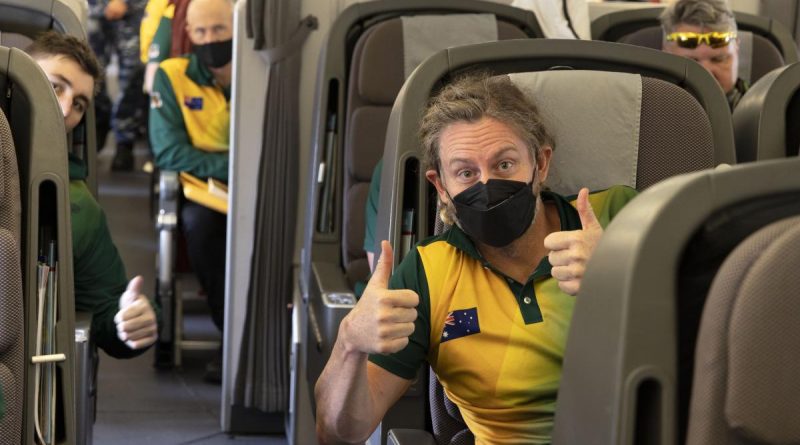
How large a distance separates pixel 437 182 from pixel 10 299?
75cm

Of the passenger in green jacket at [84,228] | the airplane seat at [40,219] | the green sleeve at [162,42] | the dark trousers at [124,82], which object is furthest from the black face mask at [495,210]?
the dark trousers at [124,82]

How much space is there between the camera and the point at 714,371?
3.91 ft

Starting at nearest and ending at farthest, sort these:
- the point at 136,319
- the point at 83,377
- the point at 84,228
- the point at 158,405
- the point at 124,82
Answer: the point at 136,319
the point at 83,377
the point at 84,228
the point at 158,405
the point at 124,82

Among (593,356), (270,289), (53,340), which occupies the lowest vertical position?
(270,289)

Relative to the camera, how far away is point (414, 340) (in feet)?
6.53

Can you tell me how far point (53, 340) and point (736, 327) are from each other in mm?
1299

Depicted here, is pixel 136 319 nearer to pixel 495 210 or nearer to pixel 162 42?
pixel 495 210

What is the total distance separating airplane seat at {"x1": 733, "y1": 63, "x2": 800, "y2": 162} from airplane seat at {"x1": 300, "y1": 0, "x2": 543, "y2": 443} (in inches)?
47.5

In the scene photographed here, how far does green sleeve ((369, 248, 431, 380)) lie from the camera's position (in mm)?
1985

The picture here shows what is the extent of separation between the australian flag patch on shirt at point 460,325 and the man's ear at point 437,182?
8.7 inches

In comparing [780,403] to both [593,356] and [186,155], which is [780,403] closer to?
[593,356]

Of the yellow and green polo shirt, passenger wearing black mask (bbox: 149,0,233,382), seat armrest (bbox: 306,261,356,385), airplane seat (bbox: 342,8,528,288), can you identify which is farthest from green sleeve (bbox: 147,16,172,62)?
seat armrest (bbox: 306,261,356,385)

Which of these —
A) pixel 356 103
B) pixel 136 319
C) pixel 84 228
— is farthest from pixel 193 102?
pixel 136 319

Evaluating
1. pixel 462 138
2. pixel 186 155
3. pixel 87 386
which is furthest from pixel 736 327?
pixel 186 155
